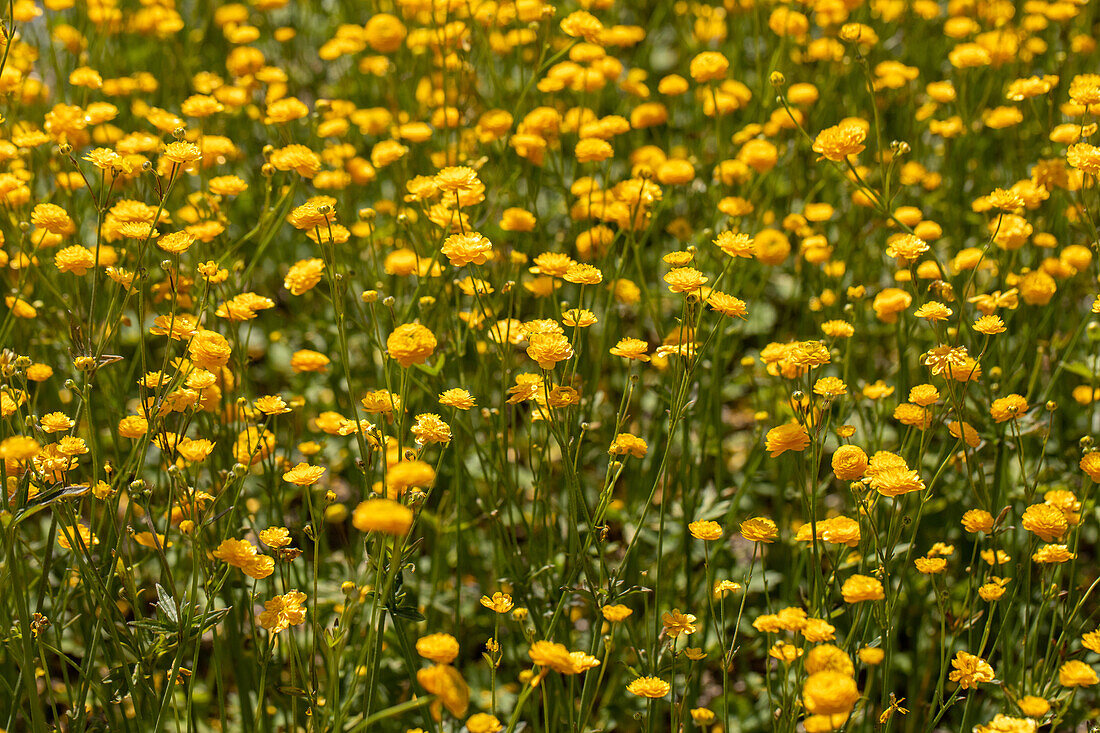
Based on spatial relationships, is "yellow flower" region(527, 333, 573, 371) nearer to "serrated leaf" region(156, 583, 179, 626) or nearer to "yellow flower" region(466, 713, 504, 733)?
"yellow flower" region(466, 713, 504, 733)

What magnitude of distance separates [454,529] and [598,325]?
2.87 feet

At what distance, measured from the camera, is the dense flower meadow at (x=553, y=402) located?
1420mm

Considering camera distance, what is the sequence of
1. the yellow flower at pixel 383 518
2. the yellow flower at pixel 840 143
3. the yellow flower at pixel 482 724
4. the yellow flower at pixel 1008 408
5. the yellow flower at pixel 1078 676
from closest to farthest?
the yellow flower at pixel 383 518 < the yellow flower at pixel 482 724 < the yellow flower at pixel 1078 676 < the yellow flower at pixel 1008 408 < the yellow flower at pixel 840 143

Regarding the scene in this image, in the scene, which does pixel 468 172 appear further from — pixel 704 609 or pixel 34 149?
pixel 34 149

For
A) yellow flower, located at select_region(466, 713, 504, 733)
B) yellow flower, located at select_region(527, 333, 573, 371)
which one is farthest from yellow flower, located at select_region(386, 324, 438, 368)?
yellow flower, located at select_region(466, 713, 504, 733)

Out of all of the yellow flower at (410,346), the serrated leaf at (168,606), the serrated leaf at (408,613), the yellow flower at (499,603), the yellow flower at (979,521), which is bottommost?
the yellow flower at (499,603)

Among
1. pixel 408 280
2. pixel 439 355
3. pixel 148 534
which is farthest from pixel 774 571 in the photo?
pixel 148 534

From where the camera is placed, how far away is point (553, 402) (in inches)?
56.6

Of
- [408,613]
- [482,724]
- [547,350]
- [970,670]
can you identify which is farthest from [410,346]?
[970,670]

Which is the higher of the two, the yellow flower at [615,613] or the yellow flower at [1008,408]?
the yellow flower at [1008,408]

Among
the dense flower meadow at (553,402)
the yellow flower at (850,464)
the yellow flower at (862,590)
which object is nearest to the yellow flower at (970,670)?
the dense flower meadow at (553,402)

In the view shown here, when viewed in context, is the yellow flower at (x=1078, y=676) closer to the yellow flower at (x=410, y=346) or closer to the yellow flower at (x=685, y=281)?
the yellow flower at (x=685, y=281)

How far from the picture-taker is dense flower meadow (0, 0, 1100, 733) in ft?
4.66

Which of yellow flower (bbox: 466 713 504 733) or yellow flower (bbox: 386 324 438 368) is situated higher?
yellow flower (bbox: 386 324 438 368)
